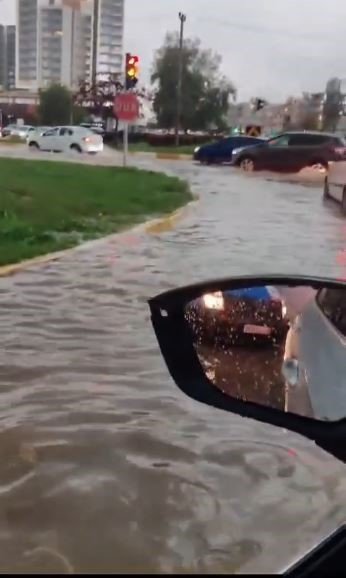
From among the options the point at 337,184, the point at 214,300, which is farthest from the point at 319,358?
the point at 337,184

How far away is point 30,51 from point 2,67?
4.45 m

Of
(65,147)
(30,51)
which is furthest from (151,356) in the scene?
(30,51)

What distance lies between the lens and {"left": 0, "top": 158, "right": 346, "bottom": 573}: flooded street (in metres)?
3.46

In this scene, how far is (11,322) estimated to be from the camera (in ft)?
22.8

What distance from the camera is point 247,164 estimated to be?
30.6 metres

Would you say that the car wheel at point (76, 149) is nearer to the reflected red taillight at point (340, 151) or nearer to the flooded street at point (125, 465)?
the reflected red taillight at point (340, 151)

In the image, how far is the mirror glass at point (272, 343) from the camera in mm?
2174

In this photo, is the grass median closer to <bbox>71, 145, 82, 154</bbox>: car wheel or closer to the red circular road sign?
the red circular road sign

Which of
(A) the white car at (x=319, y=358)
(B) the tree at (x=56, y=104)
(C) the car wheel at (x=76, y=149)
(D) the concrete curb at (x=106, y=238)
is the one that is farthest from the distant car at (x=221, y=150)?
(B) the tree at (x=56, y=104)

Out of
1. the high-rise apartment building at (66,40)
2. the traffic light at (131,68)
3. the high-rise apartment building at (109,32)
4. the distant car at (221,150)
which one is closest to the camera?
the traffic light at (131,68)

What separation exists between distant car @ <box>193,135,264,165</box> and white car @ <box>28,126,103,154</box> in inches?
260

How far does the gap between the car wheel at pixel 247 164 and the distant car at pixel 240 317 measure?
28.4 meters

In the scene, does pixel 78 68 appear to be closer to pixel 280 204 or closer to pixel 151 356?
pixel 280 204

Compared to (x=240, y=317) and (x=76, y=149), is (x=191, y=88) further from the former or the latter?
(x=240, y=317)
